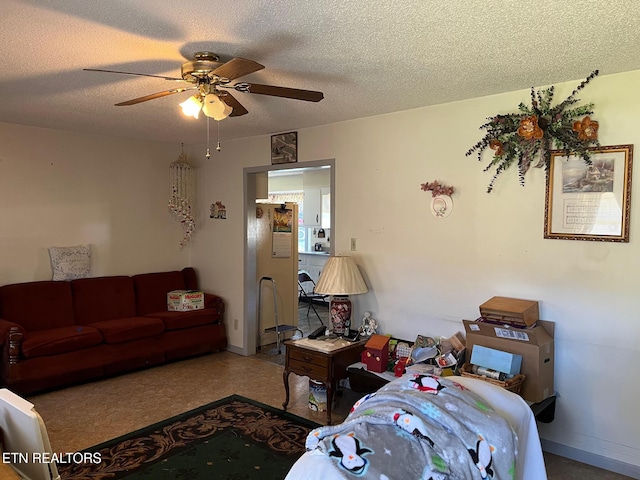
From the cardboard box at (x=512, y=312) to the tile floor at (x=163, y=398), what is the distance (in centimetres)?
94

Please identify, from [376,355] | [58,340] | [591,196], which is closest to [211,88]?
[376,355]

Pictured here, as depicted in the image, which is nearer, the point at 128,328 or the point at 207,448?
the point at 207,448

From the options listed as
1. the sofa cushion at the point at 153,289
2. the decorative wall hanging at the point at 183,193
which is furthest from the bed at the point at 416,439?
the decorative wall hanging at the point at 183,193

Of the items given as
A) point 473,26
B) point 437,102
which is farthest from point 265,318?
point 473,26

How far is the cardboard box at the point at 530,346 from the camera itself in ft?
8.98

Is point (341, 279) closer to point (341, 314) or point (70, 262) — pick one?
point (341, 314)

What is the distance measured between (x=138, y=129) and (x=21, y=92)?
1346 millimetres

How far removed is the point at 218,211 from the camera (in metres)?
5.28

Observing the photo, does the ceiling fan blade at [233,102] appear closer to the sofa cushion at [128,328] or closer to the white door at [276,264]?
the white door at [276,264]

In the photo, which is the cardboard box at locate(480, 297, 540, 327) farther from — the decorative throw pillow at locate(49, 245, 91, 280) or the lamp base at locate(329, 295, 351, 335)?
the decorative throw pillow at locate(49, 245, 91, 280)

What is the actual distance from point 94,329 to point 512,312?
12.0 feet

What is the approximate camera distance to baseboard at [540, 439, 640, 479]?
2.69 metres

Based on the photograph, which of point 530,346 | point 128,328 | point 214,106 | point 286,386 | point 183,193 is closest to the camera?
point 214,106

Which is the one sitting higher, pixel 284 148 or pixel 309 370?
pixel 284 148
